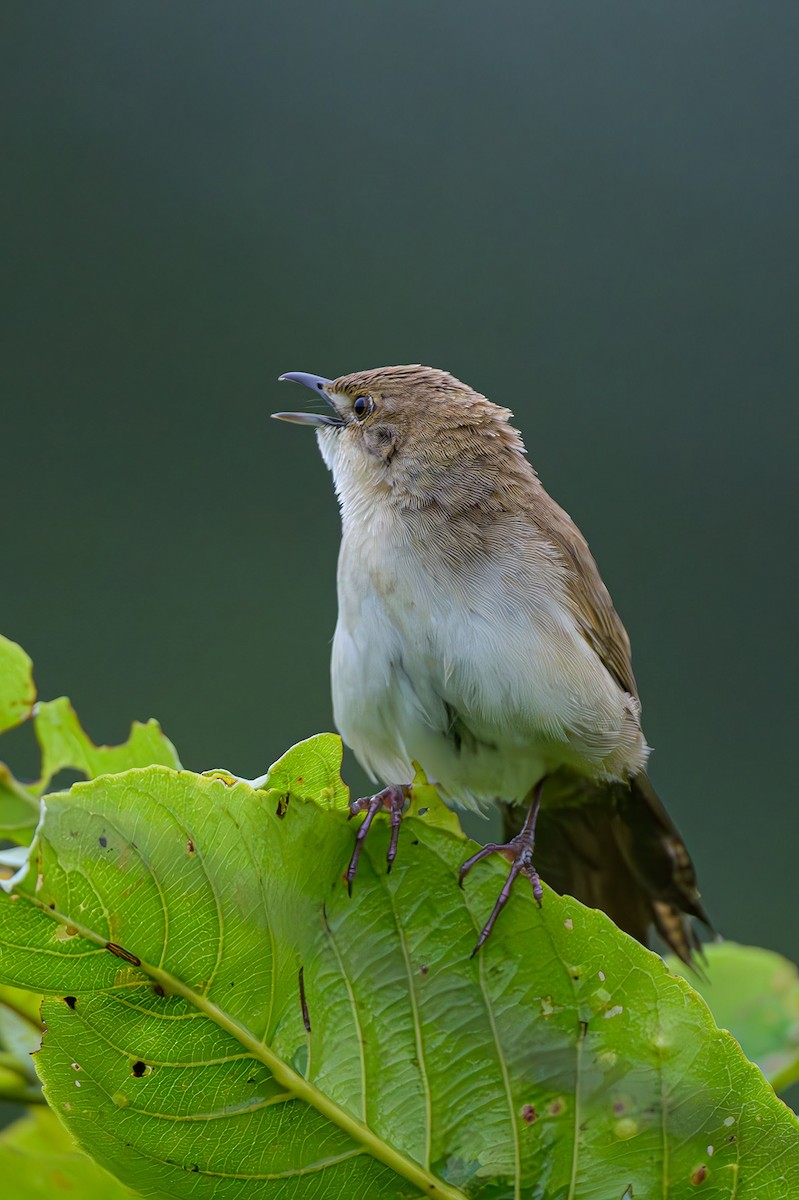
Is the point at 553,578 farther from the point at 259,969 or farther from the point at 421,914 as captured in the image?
the point at 259,969

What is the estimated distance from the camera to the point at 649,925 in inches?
95.5

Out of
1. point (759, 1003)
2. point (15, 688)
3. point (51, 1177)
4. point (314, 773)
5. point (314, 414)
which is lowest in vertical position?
point (51, 1177)

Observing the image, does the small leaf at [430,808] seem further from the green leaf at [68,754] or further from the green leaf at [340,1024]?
the green leaf at [68,754]

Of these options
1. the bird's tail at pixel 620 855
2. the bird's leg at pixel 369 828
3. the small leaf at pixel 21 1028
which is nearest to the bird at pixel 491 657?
the bird's tail at pixel 620 855

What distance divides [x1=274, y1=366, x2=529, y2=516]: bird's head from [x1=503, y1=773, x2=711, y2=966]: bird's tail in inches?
24.6

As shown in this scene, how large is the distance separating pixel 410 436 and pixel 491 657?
0.59m

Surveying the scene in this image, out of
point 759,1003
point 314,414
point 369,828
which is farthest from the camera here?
point 314,414

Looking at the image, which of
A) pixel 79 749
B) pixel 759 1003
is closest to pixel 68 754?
pixel 79 749

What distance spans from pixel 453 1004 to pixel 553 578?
1080mm

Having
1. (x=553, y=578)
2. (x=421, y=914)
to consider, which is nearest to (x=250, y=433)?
(x=553, y=578)

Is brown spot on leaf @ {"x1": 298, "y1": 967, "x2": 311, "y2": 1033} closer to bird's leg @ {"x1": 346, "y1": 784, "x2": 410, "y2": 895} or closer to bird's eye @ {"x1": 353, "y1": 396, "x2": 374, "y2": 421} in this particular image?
bird's leg @ {"x1": 346, "y1": 784, "x2": 410, "y2": 895}

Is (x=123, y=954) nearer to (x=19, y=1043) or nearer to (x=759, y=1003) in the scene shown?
(x=19, y=1043)

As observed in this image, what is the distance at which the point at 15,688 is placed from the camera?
1.88 m

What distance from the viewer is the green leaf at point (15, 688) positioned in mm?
1854
